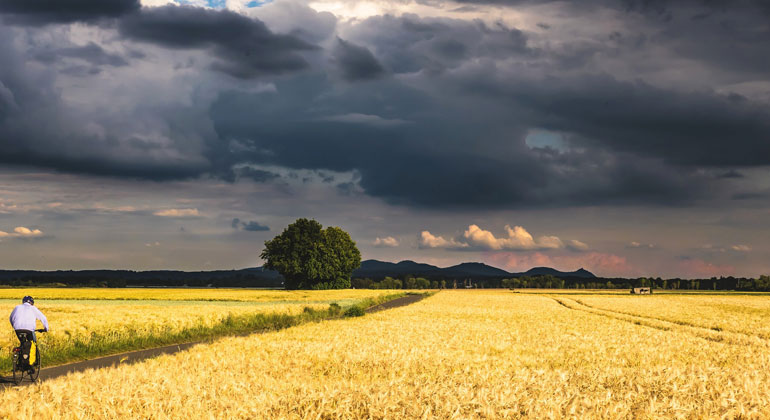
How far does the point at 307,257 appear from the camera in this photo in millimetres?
117062

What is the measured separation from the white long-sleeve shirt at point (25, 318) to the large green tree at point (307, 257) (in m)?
97.3

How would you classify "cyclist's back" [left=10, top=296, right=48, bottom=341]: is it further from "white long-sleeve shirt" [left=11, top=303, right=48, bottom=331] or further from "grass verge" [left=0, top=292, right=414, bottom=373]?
"grass verge" [left=0, top=292, right=414, bottom=373]

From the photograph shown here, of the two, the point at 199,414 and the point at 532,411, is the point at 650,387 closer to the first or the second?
the point at 532,411

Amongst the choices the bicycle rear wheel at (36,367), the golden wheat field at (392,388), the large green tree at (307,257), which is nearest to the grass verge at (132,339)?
the bicycle rear wheel at (36,367)

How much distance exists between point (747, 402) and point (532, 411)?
11.2 feet

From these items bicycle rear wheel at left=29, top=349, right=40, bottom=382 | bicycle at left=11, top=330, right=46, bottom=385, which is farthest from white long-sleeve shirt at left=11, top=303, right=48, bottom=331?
bicycle rear wheel at left=29, top=349, right=40, bottom=382

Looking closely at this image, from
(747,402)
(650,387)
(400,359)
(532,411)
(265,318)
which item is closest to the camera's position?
(532,411)

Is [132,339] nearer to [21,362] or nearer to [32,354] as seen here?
[32,354]

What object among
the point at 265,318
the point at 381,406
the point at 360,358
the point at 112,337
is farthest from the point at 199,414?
the point at 265,318

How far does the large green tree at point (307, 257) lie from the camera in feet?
380

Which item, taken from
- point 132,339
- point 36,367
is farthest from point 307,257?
point 36,367

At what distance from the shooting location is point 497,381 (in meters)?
10.2

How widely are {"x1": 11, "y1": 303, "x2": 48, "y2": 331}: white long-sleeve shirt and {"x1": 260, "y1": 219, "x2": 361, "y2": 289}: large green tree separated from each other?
319ft

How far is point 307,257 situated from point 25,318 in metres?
100.0
